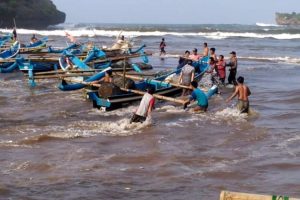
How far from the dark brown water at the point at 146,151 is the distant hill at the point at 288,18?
125 meters

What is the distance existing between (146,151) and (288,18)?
441 ft

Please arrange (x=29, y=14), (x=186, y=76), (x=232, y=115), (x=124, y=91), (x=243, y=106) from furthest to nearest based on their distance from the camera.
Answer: (x=29, y=14) → (x=186, y=76) → (x=124, y=91) → (x=232, y=115) → (x=243, y=106)

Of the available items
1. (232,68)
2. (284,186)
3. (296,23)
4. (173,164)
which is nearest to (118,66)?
(232,68)

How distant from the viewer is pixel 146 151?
1085 centimetres

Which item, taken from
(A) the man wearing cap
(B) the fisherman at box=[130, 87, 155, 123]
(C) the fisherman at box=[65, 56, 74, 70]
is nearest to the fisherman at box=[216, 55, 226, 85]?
(A) the man wearing cap

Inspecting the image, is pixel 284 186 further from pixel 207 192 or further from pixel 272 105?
pixel 272 105

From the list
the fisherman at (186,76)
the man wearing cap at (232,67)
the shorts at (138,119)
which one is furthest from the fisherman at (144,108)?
the man wearing cap at (232,67)

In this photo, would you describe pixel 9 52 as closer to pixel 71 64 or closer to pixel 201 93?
pixel 71 64

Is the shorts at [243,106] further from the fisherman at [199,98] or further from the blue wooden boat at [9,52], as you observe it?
the blue wooden boat at [9,52]

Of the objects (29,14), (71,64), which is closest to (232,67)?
(71,64)

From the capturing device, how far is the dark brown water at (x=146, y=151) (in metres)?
8.43

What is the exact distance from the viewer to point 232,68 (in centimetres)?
2017

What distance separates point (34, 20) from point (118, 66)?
246 ft

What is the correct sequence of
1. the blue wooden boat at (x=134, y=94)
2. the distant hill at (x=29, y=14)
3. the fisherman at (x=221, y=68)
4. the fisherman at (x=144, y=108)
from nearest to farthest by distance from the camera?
the fisherman at (x=144, y=108), the blue wooden boat at (x=134, y=94), the fisherman at (x=221, y=68), the distant hill at (x=29, y=14)
